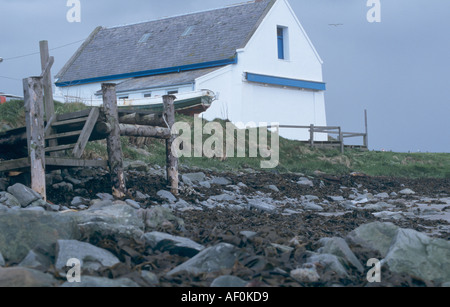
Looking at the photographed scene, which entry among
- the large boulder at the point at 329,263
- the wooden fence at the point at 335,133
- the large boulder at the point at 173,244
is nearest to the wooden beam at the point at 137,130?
the large boulder at the point at 173,244

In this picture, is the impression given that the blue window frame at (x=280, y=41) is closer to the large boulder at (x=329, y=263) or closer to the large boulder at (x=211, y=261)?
the large boulder at (x=329, y=263)

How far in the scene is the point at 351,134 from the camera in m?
29.9

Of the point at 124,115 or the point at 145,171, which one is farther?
the point at 145,171

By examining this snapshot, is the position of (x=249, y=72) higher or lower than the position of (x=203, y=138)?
higher

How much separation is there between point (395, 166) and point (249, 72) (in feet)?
26.2

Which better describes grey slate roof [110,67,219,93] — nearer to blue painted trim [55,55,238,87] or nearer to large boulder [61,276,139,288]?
blue painted trim [55,55,238,87]

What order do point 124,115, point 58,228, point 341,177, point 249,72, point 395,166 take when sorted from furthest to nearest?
point 249,72 → point 395,166 → point 341,177 → point 124,115 → point 58,228

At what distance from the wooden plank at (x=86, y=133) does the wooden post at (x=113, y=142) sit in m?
0.22

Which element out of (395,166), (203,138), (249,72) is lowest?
(395,166)

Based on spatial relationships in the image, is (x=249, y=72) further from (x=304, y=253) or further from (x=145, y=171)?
(x=304, y=253)

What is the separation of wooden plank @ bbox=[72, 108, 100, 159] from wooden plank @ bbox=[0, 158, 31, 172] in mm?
833

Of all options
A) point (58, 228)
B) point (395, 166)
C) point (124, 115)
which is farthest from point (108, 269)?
point (395, 166)

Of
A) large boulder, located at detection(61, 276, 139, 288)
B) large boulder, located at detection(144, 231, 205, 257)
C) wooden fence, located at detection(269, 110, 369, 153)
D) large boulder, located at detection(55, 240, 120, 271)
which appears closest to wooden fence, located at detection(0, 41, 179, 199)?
large boulder, located at detection(144, 231, 205, 257)

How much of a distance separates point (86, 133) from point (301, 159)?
1251cm
